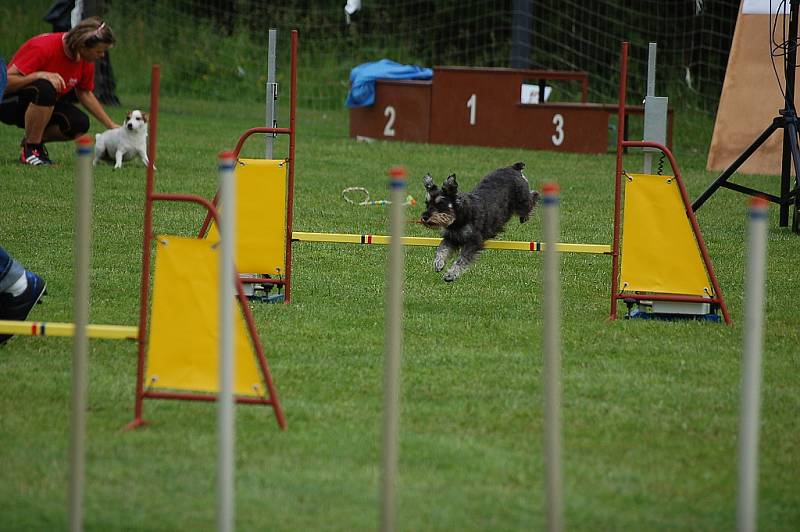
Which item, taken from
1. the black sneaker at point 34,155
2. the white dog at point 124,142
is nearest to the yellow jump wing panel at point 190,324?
the white dog at point 124,142

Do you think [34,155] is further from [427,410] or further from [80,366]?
[80,366]

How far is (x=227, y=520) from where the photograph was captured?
2.94 meters

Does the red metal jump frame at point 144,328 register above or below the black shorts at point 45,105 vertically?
below

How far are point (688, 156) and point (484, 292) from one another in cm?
918

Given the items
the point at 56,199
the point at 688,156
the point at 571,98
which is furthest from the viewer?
the point at 571,98

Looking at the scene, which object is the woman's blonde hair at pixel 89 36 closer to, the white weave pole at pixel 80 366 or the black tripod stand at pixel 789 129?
the black tripod stand at pixel 789 129

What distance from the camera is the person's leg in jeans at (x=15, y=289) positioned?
514 cm

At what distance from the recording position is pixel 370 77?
1559 cm

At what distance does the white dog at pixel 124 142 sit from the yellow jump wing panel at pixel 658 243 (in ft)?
21.6

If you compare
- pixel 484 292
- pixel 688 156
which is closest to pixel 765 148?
pixel 688 156

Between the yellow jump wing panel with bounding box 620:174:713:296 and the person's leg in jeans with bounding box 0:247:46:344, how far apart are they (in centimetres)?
295

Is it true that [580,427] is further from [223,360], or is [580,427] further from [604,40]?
[604,40]

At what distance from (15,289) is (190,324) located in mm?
1439

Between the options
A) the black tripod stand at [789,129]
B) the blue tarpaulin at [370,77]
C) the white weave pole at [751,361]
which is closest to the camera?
the white weave pole at [751,361]
